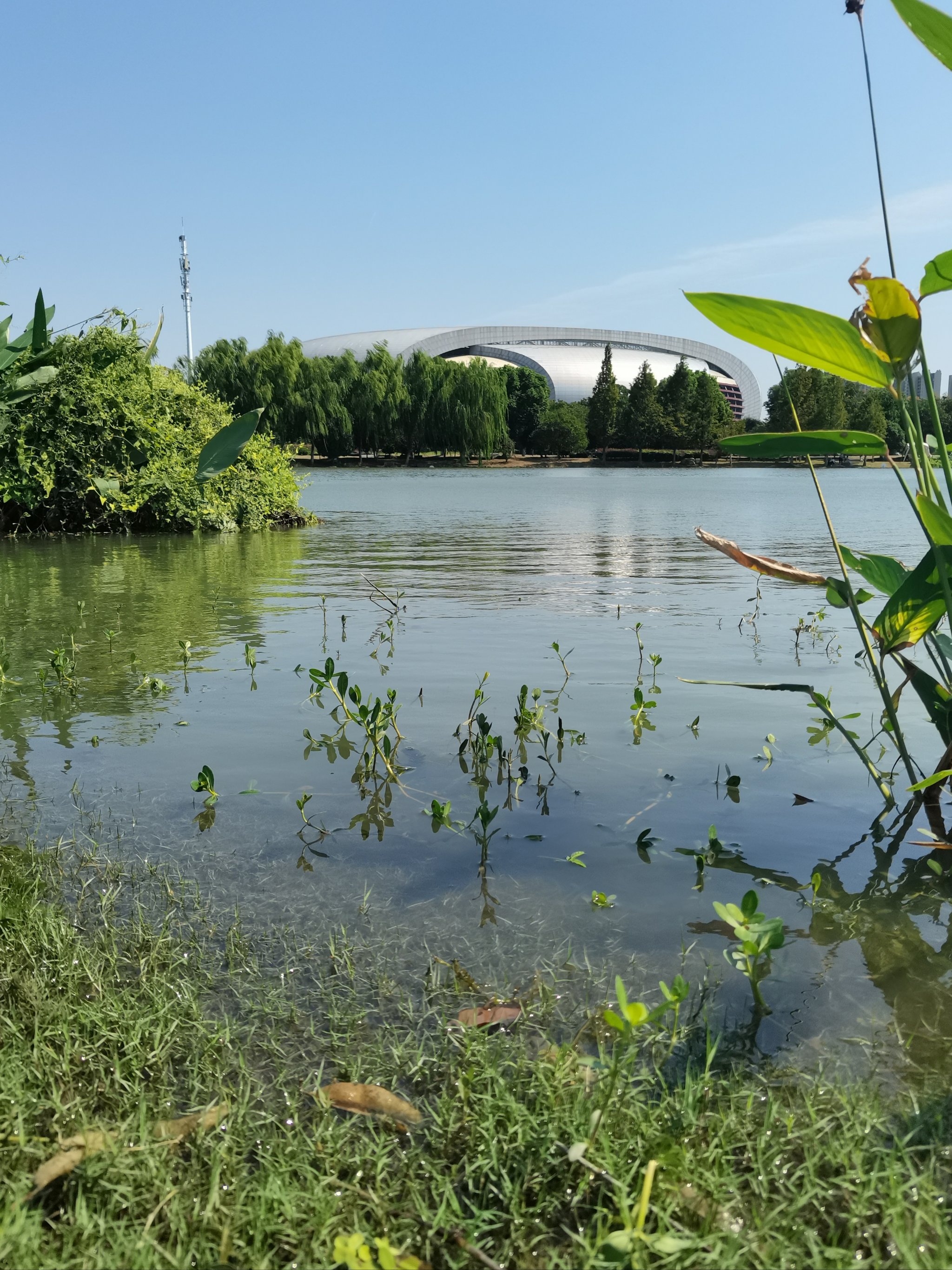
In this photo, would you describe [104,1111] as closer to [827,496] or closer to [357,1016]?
[357,1016]

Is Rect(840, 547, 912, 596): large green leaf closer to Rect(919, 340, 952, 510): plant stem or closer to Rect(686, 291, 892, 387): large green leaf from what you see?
Rect(919, 340, 952, 510): plant stem

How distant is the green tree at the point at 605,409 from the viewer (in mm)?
79500

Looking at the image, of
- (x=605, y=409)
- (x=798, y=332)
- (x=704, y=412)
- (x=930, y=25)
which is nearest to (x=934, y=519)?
(x=798, y=332)

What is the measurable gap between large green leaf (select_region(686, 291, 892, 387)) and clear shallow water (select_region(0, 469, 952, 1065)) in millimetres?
1409

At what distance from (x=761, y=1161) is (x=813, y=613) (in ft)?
20.5

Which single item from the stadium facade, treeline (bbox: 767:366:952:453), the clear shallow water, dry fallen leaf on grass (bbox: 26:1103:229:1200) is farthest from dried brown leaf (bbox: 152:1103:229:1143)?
the stadium facade

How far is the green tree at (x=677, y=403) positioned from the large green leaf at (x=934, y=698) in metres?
75.9

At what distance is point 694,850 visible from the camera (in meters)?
2.85

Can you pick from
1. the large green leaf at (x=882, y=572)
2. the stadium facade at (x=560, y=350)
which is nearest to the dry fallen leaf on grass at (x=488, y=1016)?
the large green leaf at (x=882, y=572)

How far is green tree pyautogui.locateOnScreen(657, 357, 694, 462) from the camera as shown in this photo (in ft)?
246

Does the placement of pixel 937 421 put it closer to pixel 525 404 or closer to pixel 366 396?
pixel 366 396

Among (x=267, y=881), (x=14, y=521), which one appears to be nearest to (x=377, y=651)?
(x=267, y=881)

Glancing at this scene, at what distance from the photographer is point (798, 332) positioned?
2.22 m

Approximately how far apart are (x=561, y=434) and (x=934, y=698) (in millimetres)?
83333
